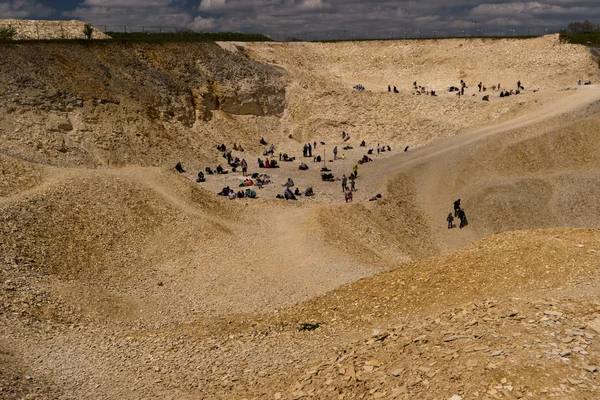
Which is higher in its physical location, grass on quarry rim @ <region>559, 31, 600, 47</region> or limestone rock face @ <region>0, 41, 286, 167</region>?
grass on quarry rim @ <region>559, 31, 600, 47</region>

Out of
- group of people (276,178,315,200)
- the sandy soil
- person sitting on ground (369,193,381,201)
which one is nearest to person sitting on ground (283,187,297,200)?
group of people (276,178,315,200)

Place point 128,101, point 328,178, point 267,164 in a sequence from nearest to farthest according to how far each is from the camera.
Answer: point 328,178, point 267,164, point 128,101

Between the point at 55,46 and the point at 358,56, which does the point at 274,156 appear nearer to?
the point at 55,46

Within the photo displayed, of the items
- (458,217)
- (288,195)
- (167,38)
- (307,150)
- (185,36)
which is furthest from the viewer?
(185,36)

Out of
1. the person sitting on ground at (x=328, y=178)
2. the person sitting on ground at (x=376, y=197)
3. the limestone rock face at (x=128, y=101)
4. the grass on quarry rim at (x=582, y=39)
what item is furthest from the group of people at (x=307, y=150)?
the grass on quarry rim at (x=582, y=39)

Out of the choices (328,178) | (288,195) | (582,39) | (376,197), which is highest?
(582,39)

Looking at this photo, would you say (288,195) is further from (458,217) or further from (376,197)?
(458,217)

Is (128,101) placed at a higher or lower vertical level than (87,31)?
lower

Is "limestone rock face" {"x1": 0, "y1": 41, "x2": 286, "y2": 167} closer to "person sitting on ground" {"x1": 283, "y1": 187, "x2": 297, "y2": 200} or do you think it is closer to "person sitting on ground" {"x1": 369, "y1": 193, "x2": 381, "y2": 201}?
"person sitting on ground" {"x1": 283, "y1": 187, "x2": 297, "y2": 200}

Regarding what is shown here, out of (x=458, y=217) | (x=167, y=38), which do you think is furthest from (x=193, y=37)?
(x=458, y=217)

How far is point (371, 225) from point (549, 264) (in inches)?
633

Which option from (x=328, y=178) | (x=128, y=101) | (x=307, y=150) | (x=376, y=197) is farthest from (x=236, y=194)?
(x=128, y=101)

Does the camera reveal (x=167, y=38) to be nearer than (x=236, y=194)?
No

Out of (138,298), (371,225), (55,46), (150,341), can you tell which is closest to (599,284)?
(150,341)
